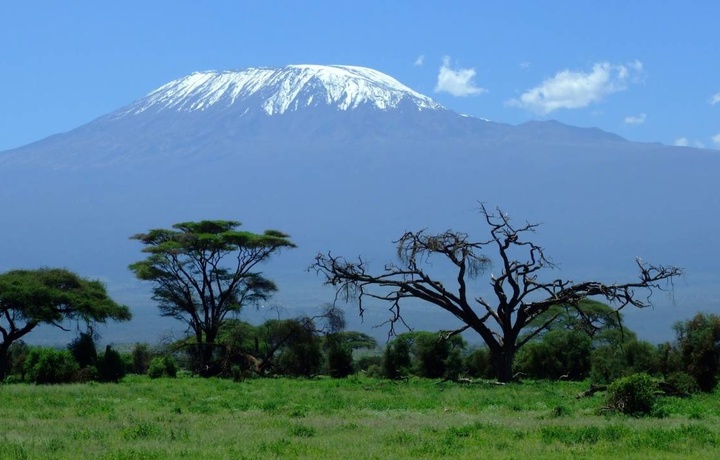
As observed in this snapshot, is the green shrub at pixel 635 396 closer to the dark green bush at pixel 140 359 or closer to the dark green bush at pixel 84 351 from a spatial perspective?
the dark green bush at pixel 84 351

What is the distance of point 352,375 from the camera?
141 feet

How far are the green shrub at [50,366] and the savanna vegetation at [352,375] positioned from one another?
59 millimetres

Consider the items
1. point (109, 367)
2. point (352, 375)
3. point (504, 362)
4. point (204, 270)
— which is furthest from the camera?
point (204, 270)

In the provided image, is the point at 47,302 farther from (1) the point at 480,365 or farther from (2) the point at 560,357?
(2) the point at 560,357

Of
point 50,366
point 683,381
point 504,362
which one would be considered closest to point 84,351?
point 50,366

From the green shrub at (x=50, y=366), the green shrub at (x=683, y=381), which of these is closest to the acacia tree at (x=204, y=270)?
the green shrub at (x=50, y=366)

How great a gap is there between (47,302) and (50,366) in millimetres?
6923

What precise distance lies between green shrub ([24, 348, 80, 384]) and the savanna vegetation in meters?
0.06

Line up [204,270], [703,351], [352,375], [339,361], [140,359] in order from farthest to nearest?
1. [140,359]
2. [204,270]
3. [339,361]
4. [352,375]
5. [703,351]

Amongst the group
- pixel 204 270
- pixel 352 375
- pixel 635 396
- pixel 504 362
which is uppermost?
pixel 204 270

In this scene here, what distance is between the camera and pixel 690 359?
29.5 meters

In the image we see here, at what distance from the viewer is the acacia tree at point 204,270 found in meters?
46.8

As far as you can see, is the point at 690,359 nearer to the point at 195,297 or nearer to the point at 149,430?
the point at 149,430

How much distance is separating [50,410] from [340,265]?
14.4 meters
